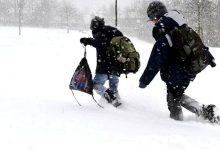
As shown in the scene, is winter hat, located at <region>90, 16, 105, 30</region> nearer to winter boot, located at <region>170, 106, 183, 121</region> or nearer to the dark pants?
the dark pants

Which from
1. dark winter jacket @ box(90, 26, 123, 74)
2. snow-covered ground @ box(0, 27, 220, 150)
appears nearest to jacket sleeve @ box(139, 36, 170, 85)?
snow-covered ground @ box(0, 27, 220, 150)

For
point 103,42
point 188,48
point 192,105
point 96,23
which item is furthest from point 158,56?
point 96,23

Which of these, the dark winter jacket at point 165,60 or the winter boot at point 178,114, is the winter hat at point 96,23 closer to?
the dark winter jacket at point 165,60

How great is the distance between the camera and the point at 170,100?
5879 millimetres

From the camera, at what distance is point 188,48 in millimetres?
5395

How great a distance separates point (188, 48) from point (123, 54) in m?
1.40

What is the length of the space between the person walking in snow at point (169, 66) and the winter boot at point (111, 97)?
1240 mm

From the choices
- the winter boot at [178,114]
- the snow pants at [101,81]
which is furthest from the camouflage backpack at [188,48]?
the snow pants at [101,81]

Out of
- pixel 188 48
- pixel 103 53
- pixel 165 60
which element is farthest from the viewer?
pixel 103 53

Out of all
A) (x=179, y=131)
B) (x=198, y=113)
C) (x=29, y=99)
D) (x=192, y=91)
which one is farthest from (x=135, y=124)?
(x=192, y=91)

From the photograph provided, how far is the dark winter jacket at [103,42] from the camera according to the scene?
662 centimetres

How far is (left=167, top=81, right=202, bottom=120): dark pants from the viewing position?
5781 millimetres

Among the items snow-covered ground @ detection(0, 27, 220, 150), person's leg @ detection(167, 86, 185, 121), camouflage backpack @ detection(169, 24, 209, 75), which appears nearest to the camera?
snow-covered ground @ detection(0, 27, 220, 150)

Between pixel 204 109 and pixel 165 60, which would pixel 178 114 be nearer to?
pixel 204 109
